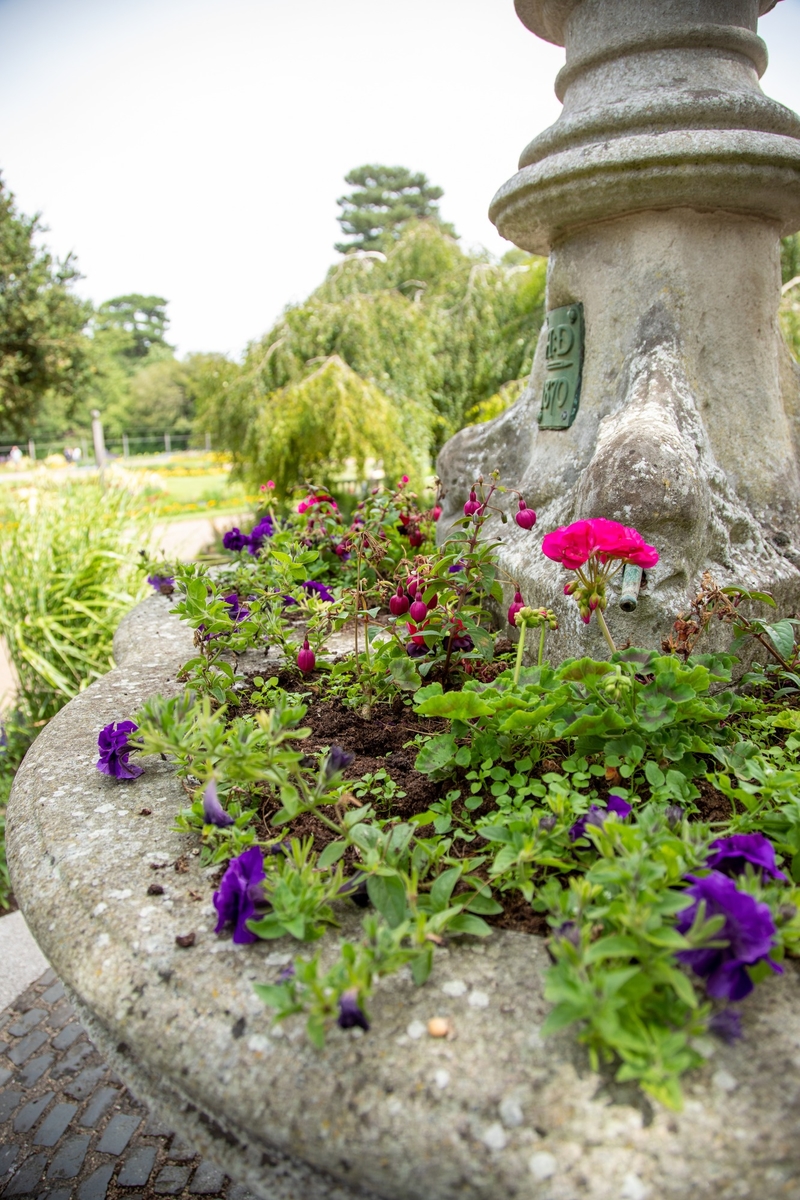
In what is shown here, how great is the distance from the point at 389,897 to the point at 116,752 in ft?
2.27

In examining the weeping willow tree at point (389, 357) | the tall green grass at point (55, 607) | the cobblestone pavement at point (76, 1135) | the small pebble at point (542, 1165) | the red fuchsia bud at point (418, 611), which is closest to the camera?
the small pebble at point (542, 1165)

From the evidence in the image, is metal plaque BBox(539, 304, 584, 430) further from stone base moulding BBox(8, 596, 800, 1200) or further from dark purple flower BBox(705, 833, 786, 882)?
stone base moulding BBox(8, 596, 800, 1200)

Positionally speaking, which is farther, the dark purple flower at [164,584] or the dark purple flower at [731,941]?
the dark purple flower at [164,584]

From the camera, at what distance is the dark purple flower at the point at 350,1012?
84 centimetres

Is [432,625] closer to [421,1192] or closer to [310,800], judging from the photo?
[310,800]

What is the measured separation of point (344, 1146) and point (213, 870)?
0.50 meters

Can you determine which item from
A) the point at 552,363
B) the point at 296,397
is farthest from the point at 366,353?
the point at 552,363

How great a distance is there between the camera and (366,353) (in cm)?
956

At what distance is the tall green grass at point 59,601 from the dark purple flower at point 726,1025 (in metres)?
3.40

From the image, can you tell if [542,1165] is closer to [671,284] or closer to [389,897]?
[389,897]

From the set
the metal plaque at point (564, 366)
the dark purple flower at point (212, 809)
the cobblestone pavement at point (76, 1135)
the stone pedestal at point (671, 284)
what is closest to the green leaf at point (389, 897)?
the dark purple flower at point (212, 809)

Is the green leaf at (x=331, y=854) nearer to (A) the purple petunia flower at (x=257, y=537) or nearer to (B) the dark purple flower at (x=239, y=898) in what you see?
(B) the dark purple flower at (x=239, y=898)

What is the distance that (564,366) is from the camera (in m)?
2.27

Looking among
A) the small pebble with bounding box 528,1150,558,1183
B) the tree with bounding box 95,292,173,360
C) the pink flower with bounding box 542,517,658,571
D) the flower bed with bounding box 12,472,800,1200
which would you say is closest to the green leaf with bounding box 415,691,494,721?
the flower bed with bounding box 12,472,800,1200
